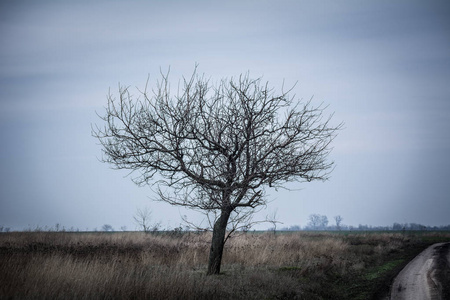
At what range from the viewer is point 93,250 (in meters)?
14.1

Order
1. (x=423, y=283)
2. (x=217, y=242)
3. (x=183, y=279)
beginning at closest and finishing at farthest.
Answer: (x=183, y=279), (x=217, y=242), (x=423, y=283)

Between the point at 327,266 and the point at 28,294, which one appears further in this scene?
the point at 327,266

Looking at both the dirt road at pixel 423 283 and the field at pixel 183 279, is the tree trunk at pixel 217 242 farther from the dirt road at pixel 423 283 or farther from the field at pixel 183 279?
the dirt road at pixel 423 283

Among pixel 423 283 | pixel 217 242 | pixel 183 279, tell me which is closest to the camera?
pixel 183 279

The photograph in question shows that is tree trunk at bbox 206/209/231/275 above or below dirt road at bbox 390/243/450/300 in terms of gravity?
above

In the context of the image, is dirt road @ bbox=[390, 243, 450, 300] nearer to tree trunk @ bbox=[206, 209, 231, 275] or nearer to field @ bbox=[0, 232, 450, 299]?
field @ bbox=[0, 232, 450, 299]

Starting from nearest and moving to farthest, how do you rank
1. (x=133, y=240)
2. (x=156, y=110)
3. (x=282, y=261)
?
1. (x=156, y=110)
2. (x=282, y=261)
3. (x=133, y=240)

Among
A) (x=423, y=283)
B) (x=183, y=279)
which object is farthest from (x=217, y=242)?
(x=423, y=283)

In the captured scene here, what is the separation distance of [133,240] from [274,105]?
46.1ft

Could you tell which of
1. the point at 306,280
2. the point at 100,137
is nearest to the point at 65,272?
the point at 100,137

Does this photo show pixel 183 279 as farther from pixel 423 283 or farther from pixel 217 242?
pixel 423 283

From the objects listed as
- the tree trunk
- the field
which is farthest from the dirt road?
the tree trunk

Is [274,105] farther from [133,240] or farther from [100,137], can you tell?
[133,240]

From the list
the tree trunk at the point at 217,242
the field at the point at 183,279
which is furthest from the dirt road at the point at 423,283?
the tree trunk at the point at 217,242
